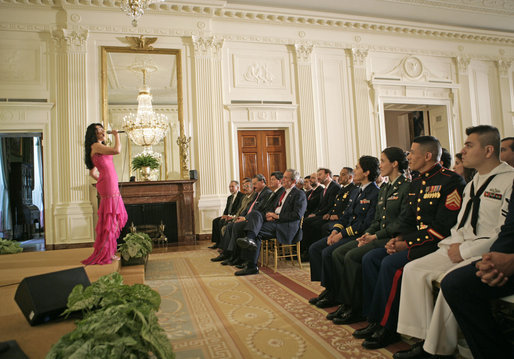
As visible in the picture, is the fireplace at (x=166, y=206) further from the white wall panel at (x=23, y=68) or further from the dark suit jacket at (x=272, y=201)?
the dark suit jacket at (x=272, y=201)

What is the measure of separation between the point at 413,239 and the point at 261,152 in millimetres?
6150

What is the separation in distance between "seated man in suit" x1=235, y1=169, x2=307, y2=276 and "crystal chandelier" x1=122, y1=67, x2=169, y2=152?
401cm

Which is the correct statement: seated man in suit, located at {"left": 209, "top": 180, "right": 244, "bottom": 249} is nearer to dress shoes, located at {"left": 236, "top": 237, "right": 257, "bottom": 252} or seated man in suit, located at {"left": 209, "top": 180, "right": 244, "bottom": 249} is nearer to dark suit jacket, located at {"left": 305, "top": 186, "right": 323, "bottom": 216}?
dark suit jacket, located at {"left": 305, "top": 186, "right": 323, "bottom": 216}

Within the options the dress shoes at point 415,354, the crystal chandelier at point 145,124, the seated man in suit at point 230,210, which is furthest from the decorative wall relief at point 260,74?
the dress shoes at point 415,354

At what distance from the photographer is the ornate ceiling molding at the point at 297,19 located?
717 centimetres

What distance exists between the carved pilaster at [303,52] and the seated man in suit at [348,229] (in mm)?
5715

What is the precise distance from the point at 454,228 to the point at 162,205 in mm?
6066

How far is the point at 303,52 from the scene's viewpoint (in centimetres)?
836

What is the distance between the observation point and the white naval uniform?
1.86m

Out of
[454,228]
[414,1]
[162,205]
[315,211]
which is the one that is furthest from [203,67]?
[454,228]

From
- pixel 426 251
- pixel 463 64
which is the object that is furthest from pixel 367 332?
pixel 463 64

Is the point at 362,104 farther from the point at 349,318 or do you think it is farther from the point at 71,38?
the point at 349,318

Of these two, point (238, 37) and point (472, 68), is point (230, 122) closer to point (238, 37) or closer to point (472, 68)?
point (238, 37)

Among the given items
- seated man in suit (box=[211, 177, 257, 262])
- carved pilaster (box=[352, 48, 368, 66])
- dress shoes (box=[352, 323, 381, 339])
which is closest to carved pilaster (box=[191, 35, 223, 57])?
carved pilaster (box=[352, 48, 368, 66])
